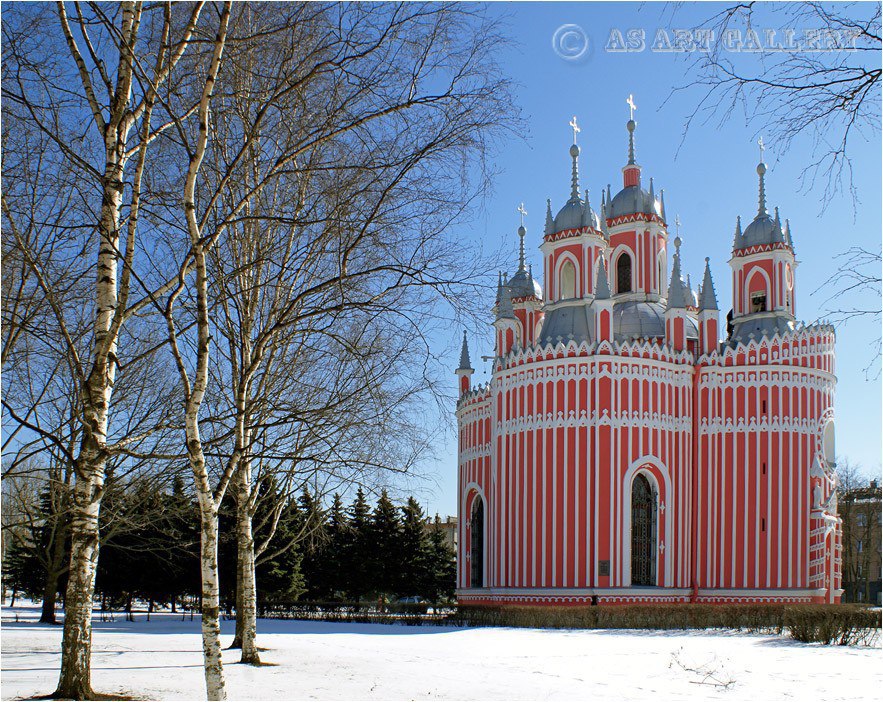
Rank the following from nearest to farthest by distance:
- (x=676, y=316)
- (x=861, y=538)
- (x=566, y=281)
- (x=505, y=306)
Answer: (x=676, y=316), (x=566, y=281), (x=505, y=306), (x=861, y=538)

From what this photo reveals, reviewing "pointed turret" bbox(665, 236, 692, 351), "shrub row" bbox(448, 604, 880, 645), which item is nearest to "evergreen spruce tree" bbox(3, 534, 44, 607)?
"shrub row" bbox(448, 604, 880, 645)

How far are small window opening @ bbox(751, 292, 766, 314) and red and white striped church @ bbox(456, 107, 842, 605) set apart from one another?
100 centimetres

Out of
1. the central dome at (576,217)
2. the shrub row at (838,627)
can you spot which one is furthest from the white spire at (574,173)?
the shrub row at (838,627)

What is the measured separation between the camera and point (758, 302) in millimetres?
39438

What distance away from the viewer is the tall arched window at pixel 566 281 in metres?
38.3

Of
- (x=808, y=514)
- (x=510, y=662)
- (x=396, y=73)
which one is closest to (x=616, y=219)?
(x=808, y=514)

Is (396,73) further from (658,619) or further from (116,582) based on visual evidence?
(116,582)

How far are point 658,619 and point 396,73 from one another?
22.1m

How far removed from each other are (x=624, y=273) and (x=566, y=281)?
4.32 meters

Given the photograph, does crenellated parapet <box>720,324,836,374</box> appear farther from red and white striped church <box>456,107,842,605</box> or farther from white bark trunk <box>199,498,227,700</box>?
white bark trunk <box>199,498,227,700</box>

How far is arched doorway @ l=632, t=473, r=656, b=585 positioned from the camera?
34.6 metres

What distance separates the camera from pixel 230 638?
68.1ft

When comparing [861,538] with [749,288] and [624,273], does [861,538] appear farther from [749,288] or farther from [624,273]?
[624,273]

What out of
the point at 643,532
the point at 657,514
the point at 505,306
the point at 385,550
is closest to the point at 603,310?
the point at 657,514
